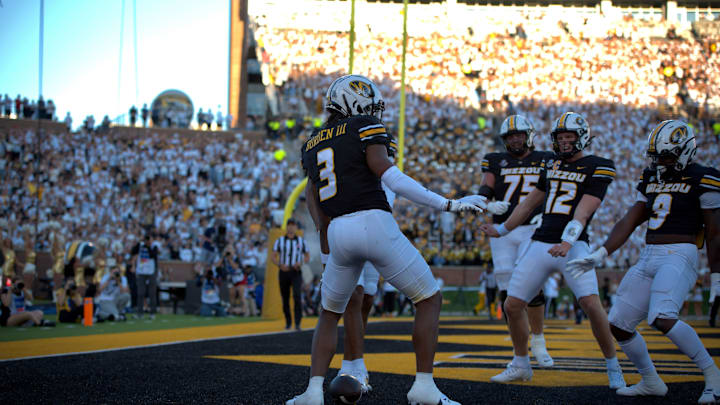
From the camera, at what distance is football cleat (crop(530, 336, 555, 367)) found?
23.1ft

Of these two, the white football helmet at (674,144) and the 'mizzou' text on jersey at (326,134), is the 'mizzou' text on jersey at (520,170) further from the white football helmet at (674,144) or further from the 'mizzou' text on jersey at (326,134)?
the 'mizzou' text on jersey at (326,134)

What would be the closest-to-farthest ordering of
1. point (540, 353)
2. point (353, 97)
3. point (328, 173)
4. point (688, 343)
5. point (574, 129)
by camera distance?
1. point (328, 173)
2. point (353, 97)
3. point (688, 343)
4. point (574, 129)
5. point (540, 353)

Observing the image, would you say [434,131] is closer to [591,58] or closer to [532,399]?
[591,58]

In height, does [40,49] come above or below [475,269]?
above

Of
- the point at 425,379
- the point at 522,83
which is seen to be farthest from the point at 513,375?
the point at 522,83

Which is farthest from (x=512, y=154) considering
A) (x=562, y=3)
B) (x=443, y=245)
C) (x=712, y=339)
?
(x=562, y=3)

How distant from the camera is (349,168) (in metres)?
4.40

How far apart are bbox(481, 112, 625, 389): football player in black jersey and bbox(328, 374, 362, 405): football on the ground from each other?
183 centimetres

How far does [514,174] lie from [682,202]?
6.70 feet

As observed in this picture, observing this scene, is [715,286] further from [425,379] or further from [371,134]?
[371,134]

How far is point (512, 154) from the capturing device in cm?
739

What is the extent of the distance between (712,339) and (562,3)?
3713 cm

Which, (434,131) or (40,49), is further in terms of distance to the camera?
(434,131)

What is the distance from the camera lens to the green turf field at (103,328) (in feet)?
35.0
